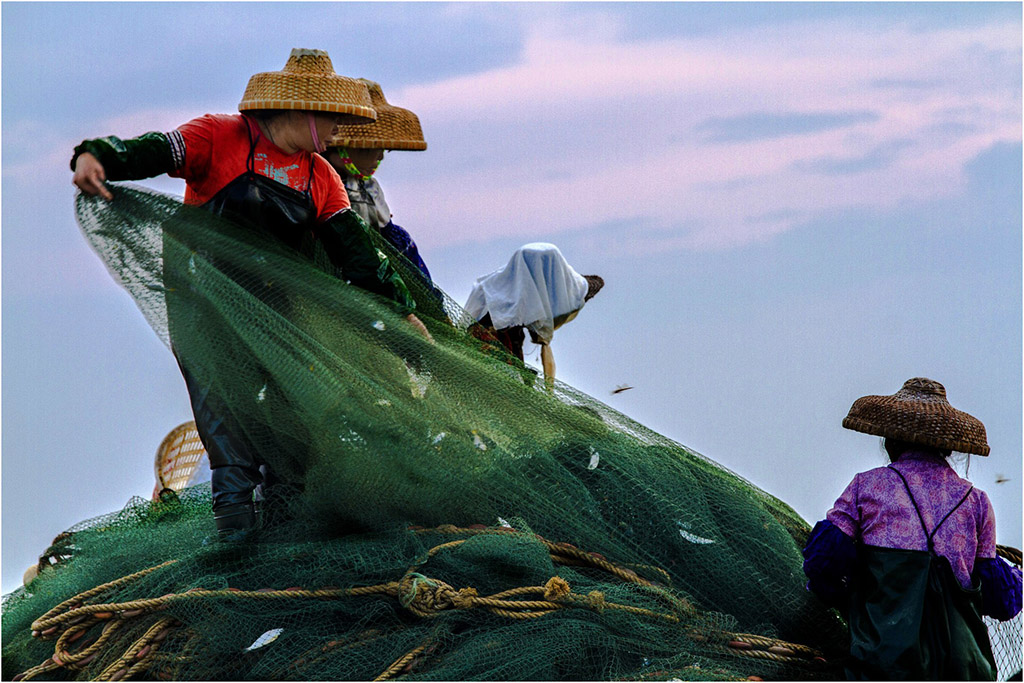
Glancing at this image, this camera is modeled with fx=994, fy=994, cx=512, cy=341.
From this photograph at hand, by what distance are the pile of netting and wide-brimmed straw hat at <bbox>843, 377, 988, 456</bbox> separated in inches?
18.1

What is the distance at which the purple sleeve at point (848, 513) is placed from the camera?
262 cm

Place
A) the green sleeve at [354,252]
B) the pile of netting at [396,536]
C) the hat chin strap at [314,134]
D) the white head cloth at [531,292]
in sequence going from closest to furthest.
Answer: the pile of netting at [396,536] → the hat chin strap at [314,134] → the green sleeve at [354,252] → the white head cloth at [531,292]

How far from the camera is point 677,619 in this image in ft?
8.71

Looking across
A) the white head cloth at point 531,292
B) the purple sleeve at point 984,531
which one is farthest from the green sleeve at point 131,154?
the purple sleeve at point 984,531

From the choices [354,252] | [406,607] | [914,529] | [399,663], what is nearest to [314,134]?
[354,252]

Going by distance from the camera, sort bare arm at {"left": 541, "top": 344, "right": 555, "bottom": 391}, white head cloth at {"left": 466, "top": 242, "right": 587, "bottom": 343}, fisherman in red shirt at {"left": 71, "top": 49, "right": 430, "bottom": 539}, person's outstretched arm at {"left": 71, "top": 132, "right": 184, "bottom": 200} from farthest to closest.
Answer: bare arm at {"left": 541, "top": 344, "right": 555, "bottom": 391} → white head cloth at {"left": 466, "top": 242, "right": 587, "bottom": 343} → fisherman in red shirt at {"left": 71, "top": 49, "right": 430, "bottom": 539} → person's outstretched arm at {"left": 71, "top": 132, "right": 184, "bottom": 200}

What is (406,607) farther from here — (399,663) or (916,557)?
(916,557)

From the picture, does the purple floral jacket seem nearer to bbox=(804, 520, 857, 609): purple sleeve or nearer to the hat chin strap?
bbox=(804, 520, 857, 609): purple sleeve

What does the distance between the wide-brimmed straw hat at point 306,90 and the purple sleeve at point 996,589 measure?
222 cm

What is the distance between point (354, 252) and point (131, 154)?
0.73 meters

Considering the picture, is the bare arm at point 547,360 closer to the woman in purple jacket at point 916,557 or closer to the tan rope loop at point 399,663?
the woman in purple jacket at point 916,557

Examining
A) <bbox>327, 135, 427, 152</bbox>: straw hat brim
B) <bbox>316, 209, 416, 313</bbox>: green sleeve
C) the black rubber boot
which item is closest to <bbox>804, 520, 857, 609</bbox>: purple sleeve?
<bbox>316, 209, 416, 313</bbox>: green sleeve

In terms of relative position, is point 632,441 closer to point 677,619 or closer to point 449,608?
point 677,619

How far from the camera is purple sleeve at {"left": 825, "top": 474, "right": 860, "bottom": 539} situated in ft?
8.59
